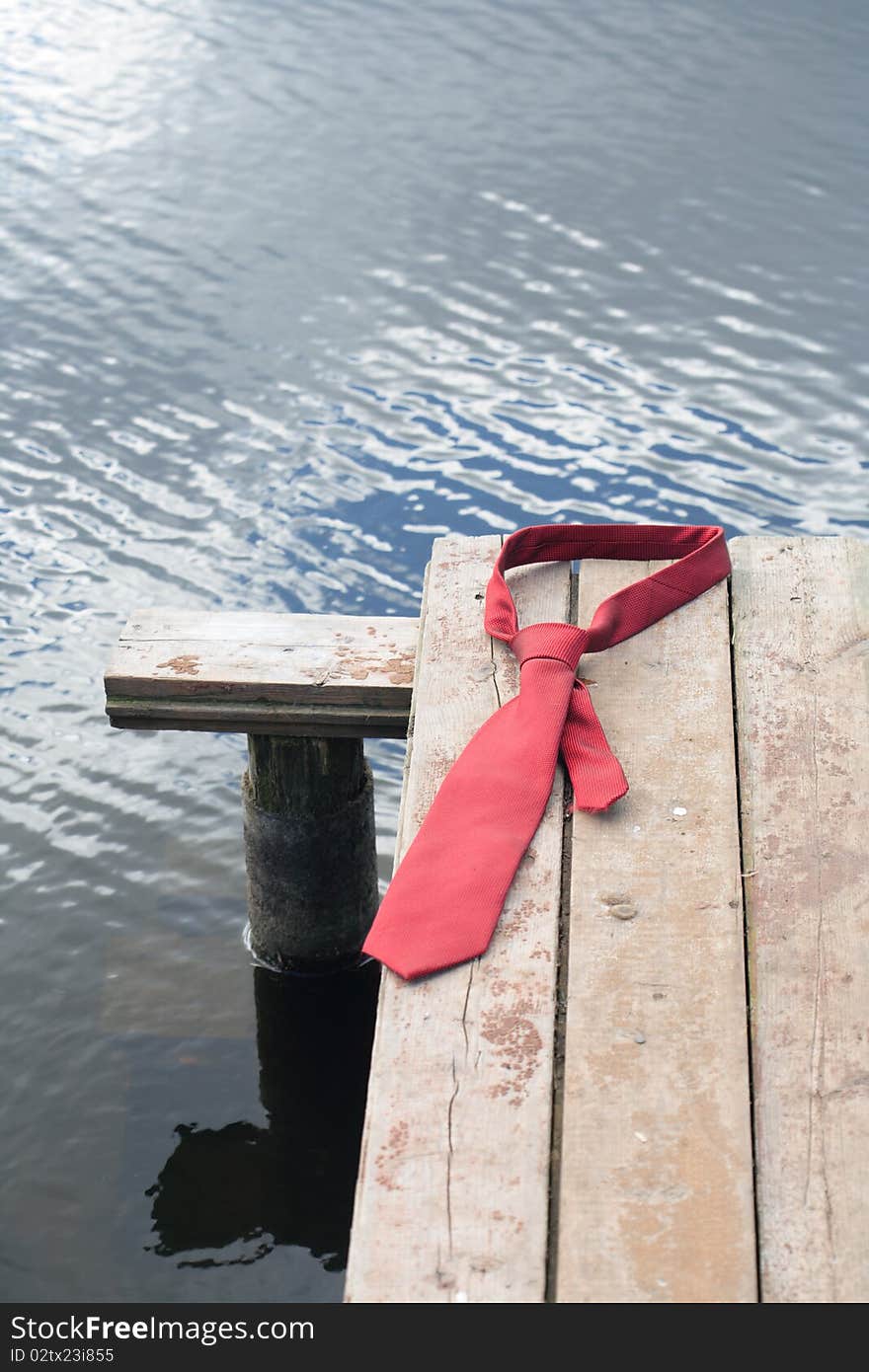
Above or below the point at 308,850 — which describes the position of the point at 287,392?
below

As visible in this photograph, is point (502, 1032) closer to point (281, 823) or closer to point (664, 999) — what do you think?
point (664, 999)

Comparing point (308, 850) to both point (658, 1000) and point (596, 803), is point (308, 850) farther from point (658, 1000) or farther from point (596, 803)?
point (658, 1000)

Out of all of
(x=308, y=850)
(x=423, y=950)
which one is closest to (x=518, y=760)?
(x=423, y=950)

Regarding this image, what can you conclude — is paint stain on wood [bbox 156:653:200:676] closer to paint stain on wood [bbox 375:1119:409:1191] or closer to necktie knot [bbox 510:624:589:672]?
necktie knot [bbox 510:624:589:672]

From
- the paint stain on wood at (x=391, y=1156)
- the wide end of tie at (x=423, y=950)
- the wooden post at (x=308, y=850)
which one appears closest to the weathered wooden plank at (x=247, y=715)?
the wooden post at (x=308, y=850)

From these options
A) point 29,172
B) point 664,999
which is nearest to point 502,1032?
point 664,999

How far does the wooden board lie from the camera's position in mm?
3693

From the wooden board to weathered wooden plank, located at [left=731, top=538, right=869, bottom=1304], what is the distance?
89cm

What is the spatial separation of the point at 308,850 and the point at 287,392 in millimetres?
4381

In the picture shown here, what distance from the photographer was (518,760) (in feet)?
9.77

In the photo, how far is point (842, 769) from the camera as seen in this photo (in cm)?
300

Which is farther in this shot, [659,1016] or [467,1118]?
[659,1016]

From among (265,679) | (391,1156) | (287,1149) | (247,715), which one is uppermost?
(391,1156)

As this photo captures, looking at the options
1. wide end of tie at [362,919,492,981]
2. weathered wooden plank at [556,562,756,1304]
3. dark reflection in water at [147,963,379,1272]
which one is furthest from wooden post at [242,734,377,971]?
wide end of tie at [362,919,492,981]
